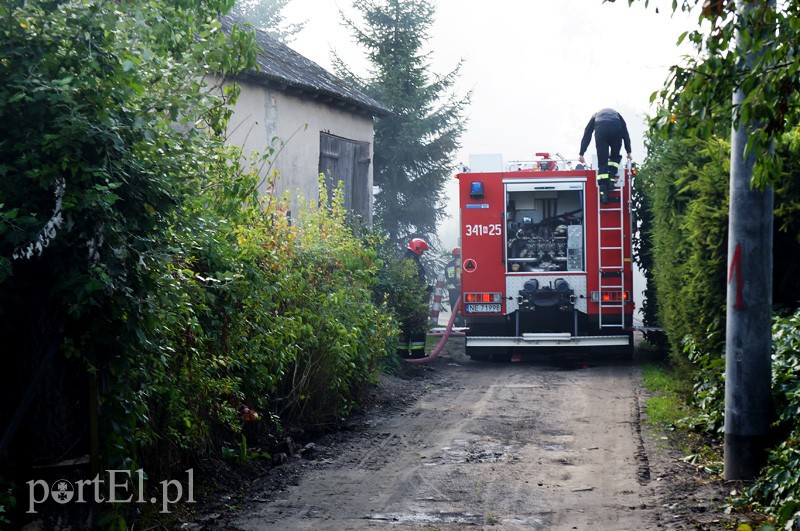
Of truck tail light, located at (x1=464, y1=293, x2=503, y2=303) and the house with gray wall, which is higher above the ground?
the house with gray wall

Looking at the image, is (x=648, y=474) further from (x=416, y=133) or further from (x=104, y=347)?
(x=416, y=133)

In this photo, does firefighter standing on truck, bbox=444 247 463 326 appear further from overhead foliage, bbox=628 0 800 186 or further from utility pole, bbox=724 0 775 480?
overhead foliage, bbox=628 0 800 186

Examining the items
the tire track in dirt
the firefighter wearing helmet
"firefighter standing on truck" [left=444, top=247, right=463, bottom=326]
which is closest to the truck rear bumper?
the firefighter wearing helmet

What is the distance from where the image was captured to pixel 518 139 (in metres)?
120

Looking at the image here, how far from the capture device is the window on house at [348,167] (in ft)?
59.7

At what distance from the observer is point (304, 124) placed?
49.9 ft

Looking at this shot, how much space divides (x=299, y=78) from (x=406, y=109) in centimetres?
1160

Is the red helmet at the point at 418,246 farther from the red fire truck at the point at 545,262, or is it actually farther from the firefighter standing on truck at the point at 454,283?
the firefighter standing on truck at the point at 454,283

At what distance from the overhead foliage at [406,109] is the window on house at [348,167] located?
324 inches

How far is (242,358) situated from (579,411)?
15.2 feet

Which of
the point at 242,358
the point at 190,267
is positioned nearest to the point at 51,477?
the point at 190,267

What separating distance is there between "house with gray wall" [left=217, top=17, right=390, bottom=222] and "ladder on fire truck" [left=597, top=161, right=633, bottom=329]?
182 inches

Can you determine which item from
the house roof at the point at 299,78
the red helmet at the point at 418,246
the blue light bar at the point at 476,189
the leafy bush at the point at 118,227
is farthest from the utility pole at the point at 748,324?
the red helmet at the point at 418,246

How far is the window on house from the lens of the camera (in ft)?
59.7
